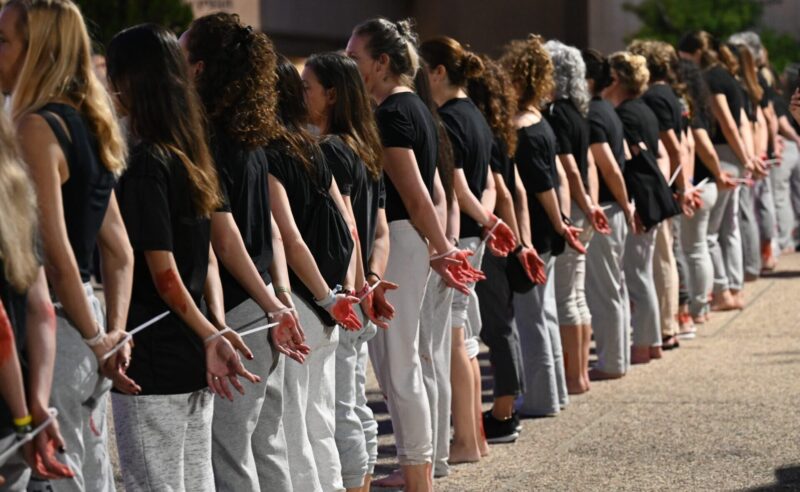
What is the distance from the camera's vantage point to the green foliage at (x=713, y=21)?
2780 cm

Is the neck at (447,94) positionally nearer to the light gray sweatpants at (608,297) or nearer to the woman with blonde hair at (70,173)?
the light gray sweatpants at (608,297)

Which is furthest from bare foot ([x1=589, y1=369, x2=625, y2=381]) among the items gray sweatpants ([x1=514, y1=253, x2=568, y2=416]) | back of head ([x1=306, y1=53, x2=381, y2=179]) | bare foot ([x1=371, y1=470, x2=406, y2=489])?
back of head ([x1=306, y1=53, x2=381, y2=179])

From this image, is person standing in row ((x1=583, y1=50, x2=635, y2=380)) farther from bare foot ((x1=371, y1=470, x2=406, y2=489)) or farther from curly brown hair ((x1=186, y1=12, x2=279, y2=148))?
curly brown hair ((x1=186, y1=12, x2=279, y2=148))

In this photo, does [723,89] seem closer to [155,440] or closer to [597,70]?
[597,70]

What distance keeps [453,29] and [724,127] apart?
Result: 87.9 feet

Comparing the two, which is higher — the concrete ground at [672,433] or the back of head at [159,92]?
the back of head at [159,92]

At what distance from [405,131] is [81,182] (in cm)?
256

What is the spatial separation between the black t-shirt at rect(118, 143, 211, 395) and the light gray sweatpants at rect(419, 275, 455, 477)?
94.9 inches

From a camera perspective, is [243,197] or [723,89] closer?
[243,197]

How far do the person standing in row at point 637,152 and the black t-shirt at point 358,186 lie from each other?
4.50 metres

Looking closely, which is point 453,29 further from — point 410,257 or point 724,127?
point 410,257

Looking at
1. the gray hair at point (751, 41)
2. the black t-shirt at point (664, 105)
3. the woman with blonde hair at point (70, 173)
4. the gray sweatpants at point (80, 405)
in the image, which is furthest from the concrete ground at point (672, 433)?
the gray hair at point (751, 41)

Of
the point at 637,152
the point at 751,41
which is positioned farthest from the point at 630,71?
the point at 751,41

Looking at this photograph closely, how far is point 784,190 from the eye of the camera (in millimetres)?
16016
